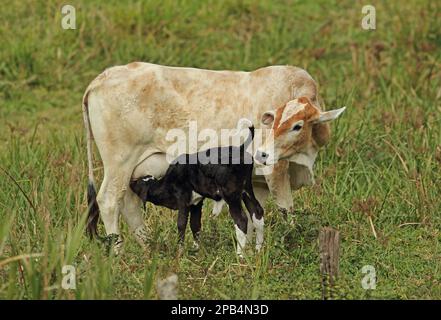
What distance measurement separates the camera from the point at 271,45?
42.2ft

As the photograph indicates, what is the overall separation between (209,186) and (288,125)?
2.05 feet

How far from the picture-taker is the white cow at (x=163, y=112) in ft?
26.5

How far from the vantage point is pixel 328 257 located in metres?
7.32

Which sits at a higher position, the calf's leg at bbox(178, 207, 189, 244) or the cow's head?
the cow's head

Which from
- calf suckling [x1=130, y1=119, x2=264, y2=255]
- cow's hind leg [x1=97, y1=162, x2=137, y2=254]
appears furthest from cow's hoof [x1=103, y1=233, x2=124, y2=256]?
calf suckling [x1=130, y1=119, x2=264, y2=255]

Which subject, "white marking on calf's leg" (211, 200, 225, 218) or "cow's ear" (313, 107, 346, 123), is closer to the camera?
"cow's ear" (313, 107, 346, 123)

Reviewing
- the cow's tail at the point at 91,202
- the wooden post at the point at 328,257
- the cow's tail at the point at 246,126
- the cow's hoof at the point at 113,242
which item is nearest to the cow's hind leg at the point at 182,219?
the cow's hoof at the point at 113,242

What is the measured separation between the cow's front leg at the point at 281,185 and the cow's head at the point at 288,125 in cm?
18

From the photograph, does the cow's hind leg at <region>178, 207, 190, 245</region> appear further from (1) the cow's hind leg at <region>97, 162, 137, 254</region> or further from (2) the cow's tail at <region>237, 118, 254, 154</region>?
→ (2) the cow's tail at <region>237, 118, 254, 154</region>

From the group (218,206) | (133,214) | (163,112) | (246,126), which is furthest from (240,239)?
(163,112)

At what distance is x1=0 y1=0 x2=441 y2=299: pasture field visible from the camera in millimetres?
7504

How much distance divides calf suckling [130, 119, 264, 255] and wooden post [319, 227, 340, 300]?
2.25 feet

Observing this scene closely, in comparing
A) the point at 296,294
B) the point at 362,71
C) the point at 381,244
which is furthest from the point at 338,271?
the point at 362,71

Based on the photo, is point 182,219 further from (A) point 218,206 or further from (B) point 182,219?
(A) point 218,206
